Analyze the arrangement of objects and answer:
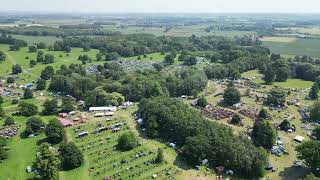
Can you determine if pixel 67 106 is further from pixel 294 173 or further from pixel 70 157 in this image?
pixel 294 173

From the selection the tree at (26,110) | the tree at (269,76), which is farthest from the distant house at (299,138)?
the tree at (26,110)

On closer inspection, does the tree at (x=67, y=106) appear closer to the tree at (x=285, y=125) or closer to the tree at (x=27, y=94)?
the tree at (x=27, y=94)

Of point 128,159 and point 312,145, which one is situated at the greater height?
point 312,145

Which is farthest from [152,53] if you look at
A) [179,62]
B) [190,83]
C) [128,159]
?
[128,159]

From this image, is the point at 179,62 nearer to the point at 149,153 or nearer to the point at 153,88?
the point at 153,88

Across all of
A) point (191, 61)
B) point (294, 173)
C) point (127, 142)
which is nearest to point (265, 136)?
point (294, 173)

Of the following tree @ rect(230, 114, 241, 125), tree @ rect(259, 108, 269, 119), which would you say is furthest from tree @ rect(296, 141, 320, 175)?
tree @ rect(259, 108, 269, 119)
